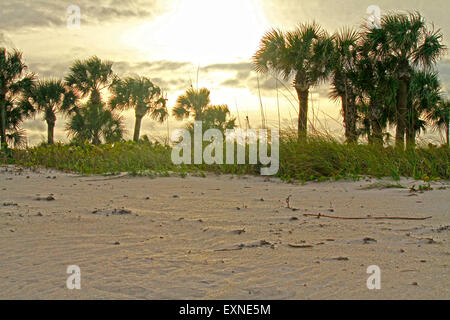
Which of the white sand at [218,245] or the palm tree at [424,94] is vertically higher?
the palm tree at [424,94]

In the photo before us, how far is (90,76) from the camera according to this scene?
27172 mm

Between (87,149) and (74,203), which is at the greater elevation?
(87,149)

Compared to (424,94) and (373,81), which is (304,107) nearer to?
(373,81)

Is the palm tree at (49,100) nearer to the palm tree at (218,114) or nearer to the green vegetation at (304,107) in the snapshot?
the green vegetation at (304,107)

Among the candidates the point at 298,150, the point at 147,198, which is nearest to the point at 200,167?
the point at 298,150

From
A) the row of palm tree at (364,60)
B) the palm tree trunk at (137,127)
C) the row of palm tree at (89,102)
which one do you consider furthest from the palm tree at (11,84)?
the row of palm tree at (364,60)

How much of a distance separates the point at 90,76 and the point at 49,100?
3068 mm

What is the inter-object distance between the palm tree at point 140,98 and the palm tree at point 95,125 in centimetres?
→ 105

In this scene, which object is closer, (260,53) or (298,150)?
(298,150)

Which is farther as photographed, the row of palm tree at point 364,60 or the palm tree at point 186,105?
the palm tree at point 186,105

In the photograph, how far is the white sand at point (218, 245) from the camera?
2051 mm
